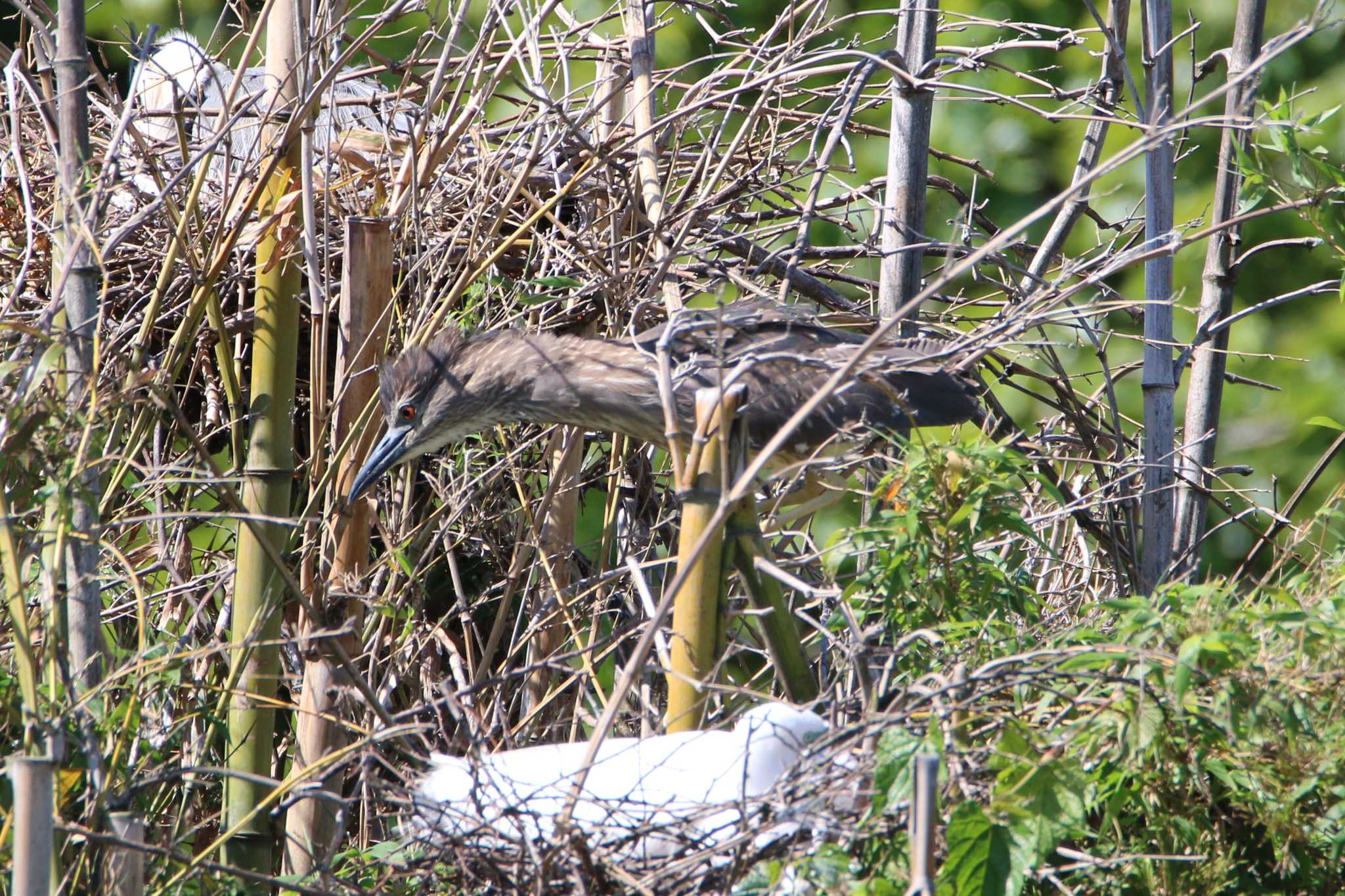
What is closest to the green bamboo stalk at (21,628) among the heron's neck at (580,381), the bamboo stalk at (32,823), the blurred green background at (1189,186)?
the bamboo stalk at (32,823)

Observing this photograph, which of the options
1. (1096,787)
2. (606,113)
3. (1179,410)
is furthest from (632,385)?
(1179,410)

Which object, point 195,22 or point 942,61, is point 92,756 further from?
point 195,22

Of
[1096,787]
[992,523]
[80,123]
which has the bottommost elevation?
[1096,787]

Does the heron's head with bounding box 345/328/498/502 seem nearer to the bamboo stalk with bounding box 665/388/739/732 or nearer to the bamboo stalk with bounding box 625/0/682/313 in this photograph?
the bamboo stalk with bounding box 625/0/682/313

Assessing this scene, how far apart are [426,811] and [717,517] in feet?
1.81

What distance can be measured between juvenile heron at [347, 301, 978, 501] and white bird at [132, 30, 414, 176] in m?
0.47

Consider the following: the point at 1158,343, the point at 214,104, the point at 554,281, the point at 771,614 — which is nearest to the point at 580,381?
the point at 554,281

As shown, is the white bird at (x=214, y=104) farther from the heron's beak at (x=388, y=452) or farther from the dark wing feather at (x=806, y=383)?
the dark wing feather at (x=806, y=383)

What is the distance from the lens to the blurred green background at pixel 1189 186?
378 cm

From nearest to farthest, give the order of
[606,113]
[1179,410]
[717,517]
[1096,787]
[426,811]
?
[717,517] < [1096,787] < [426,811] < [606,113] < [1179,410]

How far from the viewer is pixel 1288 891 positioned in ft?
4.80

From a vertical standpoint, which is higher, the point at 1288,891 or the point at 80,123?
the point at 80,123

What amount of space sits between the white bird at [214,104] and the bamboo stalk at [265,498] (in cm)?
11

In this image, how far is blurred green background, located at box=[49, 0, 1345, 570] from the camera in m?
3.78
